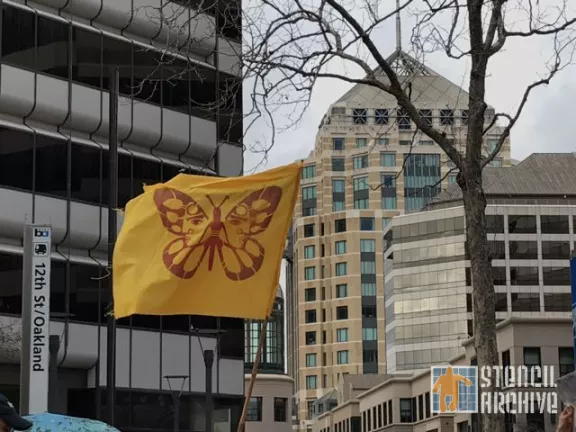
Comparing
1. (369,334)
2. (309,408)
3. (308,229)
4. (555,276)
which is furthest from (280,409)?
(308,229)

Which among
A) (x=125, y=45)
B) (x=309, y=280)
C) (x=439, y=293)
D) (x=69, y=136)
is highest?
(x=309, y=280)

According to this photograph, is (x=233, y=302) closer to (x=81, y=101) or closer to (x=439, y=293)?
(x=81, y=101)

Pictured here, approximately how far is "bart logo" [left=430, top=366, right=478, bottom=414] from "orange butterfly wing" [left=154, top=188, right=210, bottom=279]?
59.8 meters

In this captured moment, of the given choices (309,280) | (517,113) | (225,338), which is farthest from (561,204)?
(517,113)

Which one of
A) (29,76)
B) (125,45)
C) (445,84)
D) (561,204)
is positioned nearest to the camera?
(29,76)

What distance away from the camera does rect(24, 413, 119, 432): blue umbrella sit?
849cm

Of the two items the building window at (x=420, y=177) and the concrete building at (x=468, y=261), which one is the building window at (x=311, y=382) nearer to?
the building window at (x=420, y=177)

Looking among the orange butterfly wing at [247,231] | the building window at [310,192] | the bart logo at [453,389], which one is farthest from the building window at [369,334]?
the orange butterfly wing at [247,231]

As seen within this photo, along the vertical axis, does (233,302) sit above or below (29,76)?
below

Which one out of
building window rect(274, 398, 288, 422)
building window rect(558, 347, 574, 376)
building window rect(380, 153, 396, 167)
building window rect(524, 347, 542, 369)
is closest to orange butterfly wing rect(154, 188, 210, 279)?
building window rect(524, 347, 542, 369)

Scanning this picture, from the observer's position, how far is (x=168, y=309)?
611 inches

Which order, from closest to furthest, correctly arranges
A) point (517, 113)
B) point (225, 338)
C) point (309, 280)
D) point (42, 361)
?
point (517, 113) < point (42, 361) < point (225, 338) < point (309, 280)

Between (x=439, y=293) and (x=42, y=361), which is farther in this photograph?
(x=439, y=293)

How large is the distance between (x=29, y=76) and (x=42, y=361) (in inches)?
573
